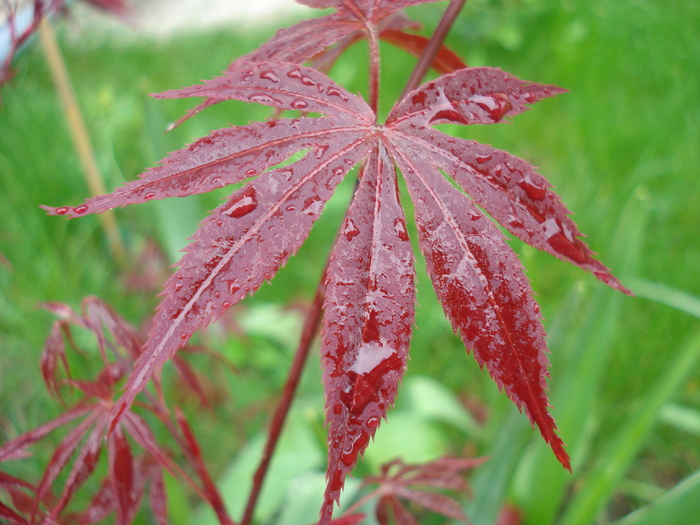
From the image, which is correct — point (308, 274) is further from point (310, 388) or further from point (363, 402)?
point (363, 402)

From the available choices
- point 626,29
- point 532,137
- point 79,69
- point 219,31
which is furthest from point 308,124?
point 219,31

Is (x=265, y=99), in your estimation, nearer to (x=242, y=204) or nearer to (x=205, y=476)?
(x=242, y=204)

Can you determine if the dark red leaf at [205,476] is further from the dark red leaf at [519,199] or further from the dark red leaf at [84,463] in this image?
the dark red leaf at [519,199]

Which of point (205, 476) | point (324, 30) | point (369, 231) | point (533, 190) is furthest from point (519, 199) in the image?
point (205, 476)

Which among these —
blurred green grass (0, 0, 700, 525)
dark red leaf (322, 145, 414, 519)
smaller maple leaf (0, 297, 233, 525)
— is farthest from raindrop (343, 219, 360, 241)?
blurred green grass (0, 0, 700, 525)

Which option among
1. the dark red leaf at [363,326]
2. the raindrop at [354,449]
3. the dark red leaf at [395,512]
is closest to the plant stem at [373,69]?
the dark red leaf at [363,326]
